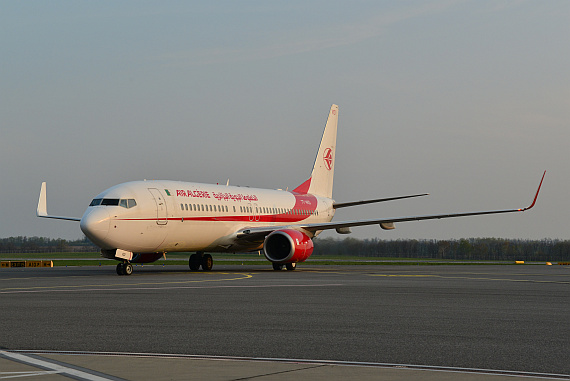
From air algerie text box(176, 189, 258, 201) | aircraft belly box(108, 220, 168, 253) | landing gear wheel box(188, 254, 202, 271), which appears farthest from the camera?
landing gear wheel box(188, 254, 202, 271)

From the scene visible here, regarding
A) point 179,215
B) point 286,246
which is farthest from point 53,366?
point 286,246

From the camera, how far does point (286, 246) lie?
34.2 meters

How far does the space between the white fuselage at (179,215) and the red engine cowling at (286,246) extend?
1.86 m

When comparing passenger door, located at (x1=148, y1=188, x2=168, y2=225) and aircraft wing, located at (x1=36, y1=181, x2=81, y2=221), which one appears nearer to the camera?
passenger door, located at (x1=148, y1=188, x2=168, y2=225)

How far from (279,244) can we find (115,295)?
17.3m

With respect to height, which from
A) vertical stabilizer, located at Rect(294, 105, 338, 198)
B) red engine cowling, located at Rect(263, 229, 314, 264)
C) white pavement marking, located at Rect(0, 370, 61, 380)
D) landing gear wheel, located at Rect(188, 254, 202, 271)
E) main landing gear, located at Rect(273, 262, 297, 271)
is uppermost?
vertical stabilizer, located at Rect(294, 105, 338, 198)

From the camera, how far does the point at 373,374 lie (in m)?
7.20

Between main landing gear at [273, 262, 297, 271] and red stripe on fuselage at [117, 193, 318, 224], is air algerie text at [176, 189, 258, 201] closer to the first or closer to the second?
red stripe on fuselage at [117, 193, 318, 224]

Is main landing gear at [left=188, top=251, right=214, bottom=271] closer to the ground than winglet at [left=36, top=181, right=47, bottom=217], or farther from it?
closer to the ground

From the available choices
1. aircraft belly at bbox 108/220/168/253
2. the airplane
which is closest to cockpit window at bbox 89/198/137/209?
the airplane

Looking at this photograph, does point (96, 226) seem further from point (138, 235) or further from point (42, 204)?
point (42, 204)

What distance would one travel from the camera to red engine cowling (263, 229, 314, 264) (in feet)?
108

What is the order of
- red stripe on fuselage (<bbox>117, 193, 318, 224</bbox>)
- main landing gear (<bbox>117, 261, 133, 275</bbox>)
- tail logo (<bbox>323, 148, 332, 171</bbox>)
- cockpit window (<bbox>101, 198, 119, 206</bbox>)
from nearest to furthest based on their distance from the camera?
cockpit window (<bbox>101, 198, 119, 206</bbox>)
main landing gear (<bbox>117, 261, 133, 275</bbox>)
red stripe on fuselage (<bbox>117, 193, 318, 224</bbox>)
tail logo (<bbox>323, 148, 332, 171</bbox>)

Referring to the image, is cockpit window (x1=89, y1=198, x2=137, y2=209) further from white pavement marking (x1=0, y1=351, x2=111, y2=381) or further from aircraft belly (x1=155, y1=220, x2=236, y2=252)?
white pavement marking (x1=0, y1=351, x2=111, y2=381)
